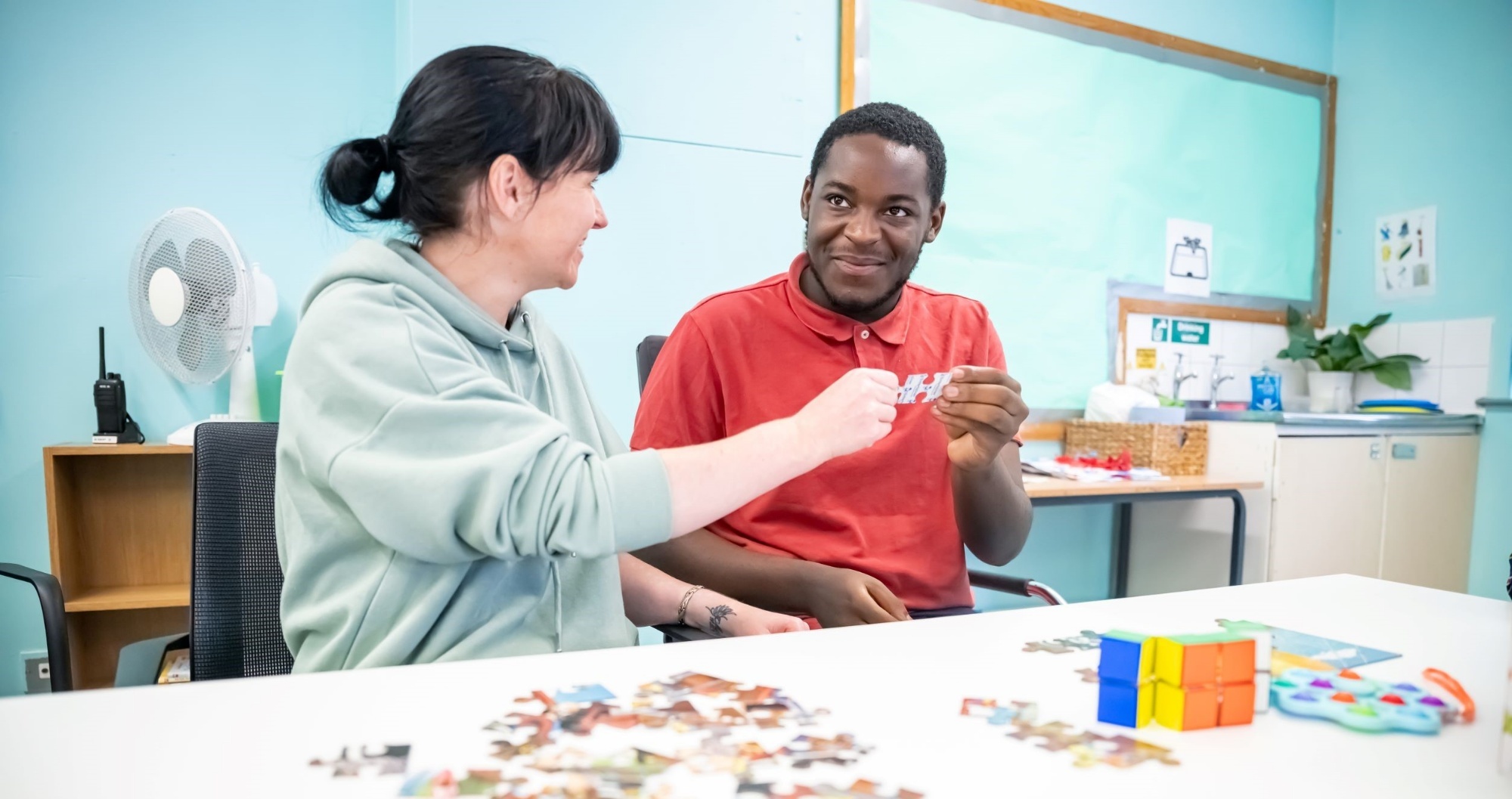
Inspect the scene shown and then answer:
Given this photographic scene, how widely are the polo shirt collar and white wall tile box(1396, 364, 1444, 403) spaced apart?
2980 millimetres

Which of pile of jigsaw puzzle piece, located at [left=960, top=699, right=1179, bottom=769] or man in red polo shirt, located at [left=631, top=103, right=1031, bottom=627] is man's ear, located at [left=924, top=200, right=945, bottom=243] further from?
pile of jigsaw puzzle piece, located at [left=960, top=699, right=1179, bottom=769]

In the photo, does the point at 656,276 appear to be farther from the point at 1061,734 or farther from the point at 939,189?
the point at 1061,734

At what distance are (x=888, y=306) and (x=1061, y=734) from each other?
1031 millimetres

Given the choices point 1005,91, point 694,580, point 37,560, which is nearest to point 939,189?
point 694,580

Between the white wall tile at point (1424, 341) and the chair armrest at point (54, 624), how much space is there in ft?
14.1

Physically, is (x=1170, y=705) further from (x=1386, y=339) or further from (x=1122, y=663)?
(x=1386, y=339)

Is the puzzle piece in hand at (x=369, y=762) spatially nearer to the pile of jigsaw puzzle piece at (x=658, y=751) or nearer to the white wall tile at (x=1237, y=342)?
the pile of jigsaw puzzle piece at (x=658, y=751)

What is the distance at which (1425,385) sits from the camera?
12.1 feet

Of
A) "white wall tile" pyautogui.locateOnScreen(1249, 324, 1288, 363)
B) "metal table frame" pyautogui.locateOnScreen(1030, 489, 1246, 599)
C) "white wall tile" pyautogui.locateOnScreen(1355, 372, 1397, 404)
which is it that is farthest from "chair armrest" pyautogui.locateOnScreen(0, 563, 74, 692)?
"white wall tile" pyautogui.locateOnScreen(1355, 372, 1397, 404)

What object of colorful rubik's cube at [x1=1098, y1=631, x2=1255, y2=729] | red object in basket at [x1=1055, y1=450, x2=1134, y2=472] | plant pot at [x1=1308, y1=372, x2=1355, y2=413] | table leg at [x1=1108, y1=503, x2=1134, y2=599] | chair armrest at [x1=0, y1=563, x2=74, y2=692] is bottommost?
table leg at [x1=1108, y1=503, x2=1134, y2=599]

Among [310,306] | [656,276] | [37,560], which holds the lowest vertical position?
[37,560]

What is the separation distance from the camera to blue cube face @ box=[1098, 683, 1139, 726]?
30.3 inches

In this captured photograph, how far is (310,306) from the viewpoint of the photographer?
3.22 ft

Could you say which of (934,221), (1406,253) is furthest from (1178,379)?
(934,221)
